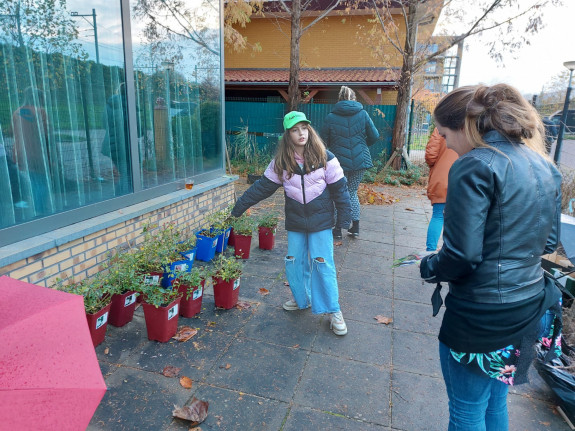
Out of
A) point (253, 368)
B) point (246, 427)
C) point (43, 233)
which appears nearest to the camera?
point (246, 427)

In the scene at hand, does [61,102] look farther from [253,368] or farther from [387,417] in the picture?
[387,417]

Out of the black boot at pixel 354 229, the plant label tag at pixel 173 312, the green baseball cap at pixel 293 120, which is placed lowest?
the black boot at pixel 354 229

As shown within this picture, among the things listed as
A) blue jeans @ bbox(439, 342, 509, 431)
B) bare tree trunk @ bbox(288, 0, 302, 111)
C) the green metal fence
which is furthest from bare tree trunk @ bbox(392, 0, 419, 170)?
blue jeans @ bbox(439, 342, 509, 431)

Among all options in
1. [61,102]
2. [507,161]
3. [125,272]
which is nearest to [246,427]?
[125,272]

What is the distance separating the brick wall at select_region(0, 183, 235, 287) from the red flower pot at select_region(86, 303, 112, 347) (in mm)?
501

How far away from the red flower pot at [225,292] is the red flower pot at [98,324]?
912 mm

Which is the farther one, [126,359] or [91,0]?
[91,0]

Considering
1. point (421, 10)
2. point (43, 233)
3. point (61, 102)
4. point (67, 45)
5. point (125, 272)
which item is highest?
point (421, 10)

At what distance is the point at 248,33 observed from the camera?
56.8ft

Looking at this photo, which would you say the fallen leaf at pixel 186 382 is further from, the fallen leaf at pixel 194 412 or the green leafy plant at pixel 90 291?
the green leafy plant at pixel 90 291

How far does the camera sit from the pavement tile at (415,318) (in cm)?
351

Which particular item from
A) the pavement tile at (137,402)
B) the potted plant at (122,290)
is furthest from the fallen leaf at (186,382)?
the potted plant at (122,290)

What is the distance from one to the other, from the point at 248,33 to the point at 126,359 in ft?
55.8

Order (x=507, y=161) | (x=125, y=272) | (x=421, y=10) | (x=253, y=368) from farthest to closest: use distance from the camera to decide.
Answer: (x=421, y=10)
(x=125, y=272)
(x=253, y=368)
(x=507, y=161)
